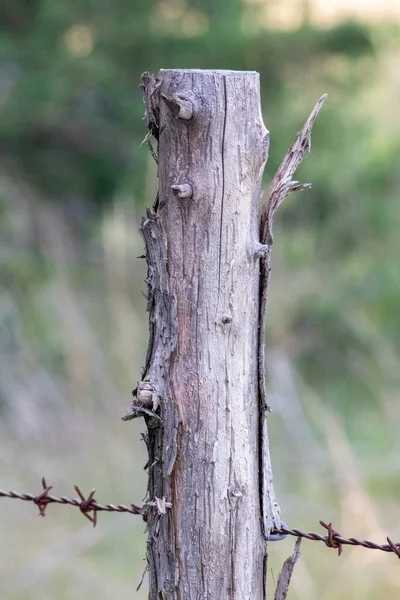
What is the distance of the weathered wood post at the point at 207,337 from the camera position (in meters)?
1.11

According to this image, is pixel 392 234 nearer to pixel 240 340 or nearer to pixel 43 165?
pixel 43 165

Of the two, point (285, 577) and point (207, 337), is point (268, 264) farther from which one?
point (285, 577)

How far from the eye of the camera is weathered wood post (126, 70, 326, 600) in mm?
1110

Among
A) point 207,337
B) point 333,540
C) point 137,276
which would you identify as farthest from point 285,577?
point 137,276

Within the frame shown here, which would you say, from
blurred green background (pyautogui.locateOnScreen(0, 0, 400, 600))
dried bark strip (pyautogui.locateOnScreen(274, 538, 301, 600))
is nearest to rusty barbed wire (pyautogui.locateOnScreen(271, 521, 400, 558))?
dried bark strip (pyautogui.locateOnScreen(274, 538, 301, 600))

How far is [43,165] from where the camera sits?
17.8 feet

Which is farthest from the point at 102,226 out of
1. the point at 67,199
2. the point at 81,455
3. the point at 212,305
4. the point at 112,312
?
the point at 212,305

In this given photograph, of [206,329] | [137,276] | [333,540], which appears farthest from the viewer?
[137,276]

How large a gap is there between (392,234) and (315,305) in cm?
92

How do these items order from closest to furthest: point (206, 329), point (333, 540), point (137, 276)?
point (206, 329) → point (333, 540) → point (137, 276)

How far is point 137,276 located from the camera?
17.5 ft

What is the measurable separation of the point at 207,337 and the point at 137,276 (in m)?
4.23

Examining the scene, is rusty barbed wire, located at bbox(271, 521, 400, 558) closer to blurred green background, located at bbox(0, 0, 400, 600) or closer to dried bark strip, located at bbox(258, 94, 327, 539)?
dried bark strip, located at bbox(258, 94, 327, 539)

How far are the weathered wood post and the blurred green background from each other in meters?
2.45
